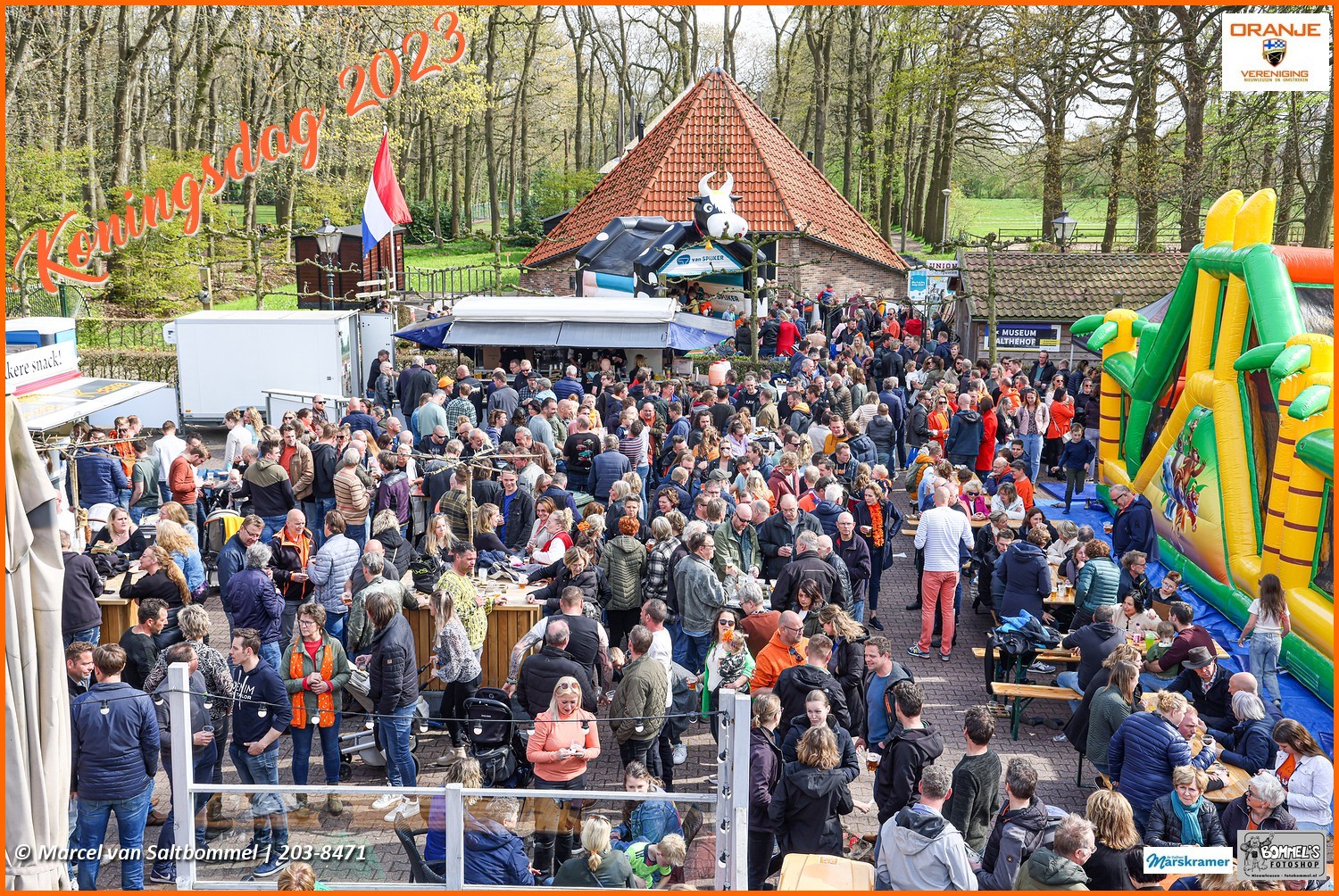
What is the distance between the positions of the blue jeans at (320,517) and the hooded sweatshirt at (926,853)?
757 centimetres

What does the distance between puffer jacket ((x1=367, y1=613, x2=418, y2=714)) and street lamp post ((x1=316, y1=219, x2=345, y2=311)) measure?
14060mm

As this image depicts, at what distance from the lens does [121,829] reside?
252 inches

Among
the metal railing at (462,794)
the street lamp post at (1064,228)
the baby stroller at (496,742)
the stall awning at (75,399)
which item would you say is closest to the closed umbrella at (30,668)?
the metal railing at (462,794)

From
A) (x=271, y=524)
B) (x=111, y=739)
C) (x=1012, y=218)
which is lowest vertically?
(x=111, y=739)

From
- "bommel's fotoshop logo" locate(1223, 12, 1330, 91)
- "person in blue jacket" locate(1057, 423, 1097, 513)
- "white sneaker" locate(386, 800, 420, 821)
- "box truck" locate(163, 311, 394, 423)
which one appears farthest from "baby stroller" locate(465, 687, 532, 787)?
"bommel's fotoshop logo" locate(1223, 12, 1330, 91)

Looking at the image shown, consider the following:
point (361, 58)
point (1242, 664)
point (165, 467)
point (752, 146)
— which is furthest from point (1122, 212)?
point (165, 467)

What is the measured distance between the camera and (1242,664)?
966 centimetres

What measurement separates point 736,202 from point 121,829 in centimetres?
2440

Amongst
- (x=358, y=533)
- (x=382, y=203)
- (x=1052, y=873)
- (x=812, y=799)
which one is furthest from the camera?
(x=382, y=203)

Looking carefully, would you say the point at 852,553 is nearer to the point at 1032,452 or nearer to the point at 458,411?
the point at 1032,452

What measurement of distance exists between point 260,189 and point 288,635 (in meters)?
→ 39.8

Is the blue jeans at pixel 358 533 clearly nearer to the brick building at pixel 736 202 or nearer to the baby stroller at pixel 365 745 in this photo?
the baby stroller at pixel 365 745

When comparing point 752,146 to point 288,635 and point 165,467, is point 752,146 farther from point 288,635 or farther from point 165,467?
point 288,635

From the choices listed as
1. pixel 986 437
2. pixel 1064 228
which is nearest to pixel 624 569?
pixel 986 437
